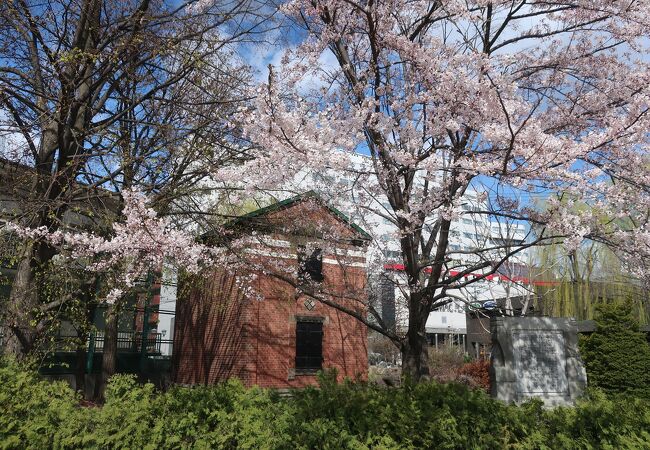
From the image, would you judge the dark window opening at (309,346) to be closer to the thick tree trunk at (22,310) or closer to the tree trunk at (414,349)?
the tree trunk at (414,349)

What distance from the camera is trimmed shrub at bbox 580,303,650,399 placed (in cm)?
1441

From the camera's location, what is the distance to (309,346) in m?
18.2

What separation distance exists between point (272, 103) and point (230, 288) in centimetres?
1309

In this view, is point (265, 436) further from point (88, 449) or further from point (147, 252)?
point (147, 252)

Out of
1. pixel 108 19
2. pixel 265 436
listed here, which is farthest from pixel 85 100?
pixel 265 436

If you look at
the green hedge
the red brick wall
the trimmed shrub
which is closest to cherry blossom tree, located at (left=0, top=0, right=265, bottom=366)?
the green hedge

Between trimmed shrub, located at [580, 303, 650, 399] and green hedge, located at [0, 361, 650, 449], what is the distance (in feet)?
40.0

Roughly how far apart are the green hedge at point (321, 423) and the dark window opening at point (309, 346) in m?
13.9

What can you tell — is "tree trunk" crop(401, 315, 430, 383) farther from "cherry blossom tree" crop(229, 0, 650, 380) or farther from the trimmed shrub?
the trimmed shrub

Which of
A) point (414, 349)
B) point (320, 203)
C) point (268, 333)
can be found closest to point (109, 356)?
point (268, 333)

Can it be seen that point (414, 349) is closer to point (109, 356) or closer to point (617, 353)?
point (109, 356)

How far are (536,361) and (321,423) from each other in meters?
8.15

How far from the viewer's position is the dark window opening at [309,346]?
1792 cm

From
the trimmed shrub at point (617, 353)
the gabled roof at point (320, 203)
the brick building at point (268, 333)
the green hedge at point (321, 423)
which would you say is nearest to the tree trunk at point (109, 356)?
the brick building at point (268, 333)
